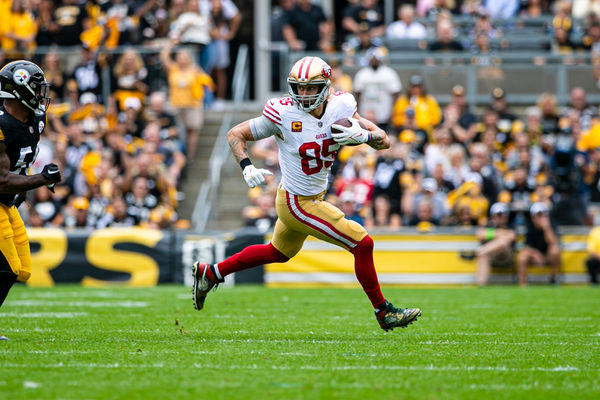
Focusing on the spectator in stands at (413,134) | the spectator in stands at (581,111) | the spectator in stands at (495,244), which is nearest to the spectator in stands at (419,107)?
the spectator in stands at (413,134)

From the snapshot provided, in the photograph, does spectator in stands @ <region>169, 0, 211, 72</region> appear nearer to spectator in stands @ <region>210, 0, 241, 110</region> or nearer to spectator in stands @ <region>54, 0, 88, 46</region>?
spectator in stands @ <region>210, 0, 241, 110</region>

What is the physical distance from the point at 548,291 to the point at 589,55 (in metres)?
5.91

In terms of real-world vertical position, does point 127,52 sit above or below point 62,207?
above

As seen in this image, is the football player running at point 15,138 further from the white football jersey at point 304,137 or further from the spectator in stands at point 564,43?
the spectator in stands at point 564,43

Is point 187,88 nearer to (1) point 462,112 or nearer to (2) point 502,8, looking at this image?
(1) point 462,112

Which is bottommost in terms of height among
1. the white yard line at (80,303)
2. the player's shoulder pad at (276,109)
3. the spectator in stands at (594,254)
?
the spectator in stands at (594,254)

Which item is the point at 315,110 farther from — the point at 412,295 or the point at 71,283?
the point at 71,283

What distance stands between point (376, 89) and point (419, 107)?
0.75m

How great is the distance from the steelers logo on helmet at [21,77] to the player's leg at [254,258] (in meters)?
1.98

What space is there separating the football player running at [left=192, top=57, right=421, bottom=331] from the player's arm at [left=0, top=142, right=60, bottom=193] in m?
1.37

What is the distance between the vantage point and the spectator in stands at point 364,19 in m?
17.6

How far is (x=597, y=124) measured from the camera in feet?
50.6

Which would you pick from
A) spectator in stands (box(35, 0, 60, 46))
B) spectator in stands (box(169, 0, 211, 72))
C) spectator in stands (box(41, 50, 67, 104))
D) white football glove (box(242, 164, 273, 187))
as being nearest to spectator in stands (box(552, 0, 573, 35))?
spectator in stands (box(169, 0, 211, 72))

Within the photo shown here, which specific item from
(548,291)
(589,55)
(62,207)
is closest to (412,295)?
(548,291)
